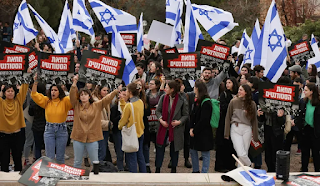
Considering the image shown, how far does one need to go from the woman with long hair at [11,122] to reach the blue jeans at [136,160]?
2.00 meters

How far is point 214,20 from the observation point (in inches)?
542

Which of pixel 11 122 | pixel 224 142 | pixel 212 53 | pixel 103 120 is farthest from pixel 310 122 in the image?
pixel 11 122

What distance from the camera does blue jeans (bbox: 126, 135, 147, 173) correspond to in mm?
9109

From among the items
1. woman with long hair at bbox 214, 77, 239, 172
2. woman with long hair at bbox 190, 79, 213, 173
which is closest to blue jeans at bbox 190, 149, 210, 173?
woman with long hair at bbox 190, 79, 213, 173

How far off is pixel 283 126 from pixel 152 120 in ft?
8.38

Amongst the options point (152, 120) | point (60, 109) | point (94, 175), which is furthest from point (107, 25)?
point (94, 175)

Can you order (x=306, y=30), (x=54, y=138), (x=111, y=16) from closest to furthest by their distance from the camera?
(x=54, y=138)
(x=111, y=16)
(x=306, y=30)

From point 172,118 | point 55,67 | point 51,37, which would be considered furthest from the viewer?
point 51,37

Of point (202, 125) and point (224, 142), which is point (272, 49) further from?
point (202, 125)

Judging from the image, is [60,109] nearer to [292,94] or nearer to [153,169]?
[153,169]

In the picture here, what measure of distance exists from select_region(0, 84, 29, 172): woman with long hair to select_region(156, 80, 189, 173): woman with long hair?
2521mm

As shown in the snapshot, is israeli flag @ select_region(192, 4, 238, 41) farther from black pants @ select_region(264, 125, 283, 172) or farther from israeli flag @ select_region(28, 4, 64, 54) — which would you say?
black pants @ select_region(264, 125, 283, 172)

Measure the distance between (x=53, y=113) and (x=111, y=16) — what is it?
636 centimetres

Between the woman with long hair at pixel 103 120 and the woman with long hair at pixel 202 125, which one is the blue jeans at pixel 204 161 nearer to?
the woman with long hair at pixel 202 125
